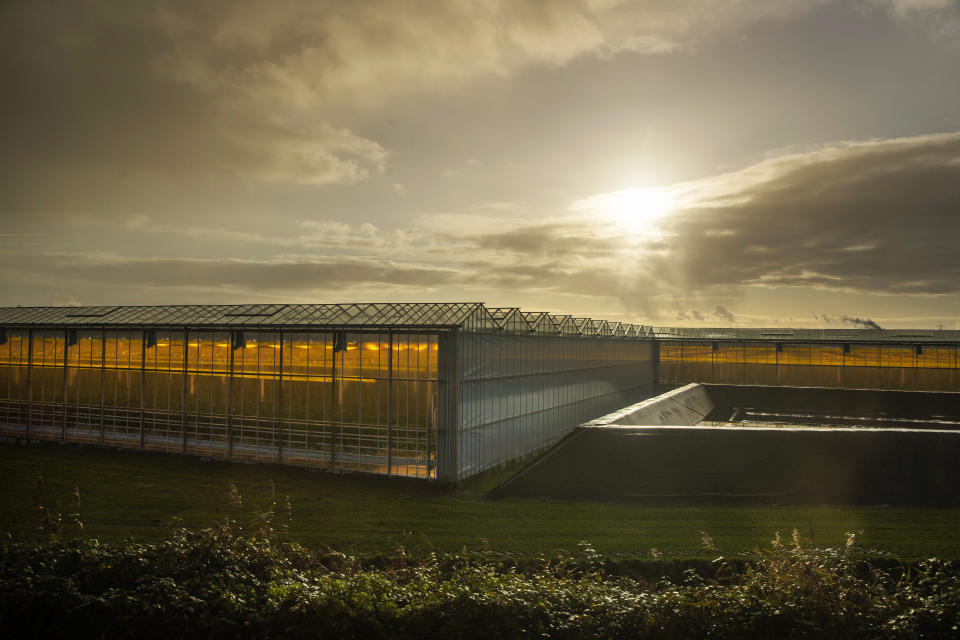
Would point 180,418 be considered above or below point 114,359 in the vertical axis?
below

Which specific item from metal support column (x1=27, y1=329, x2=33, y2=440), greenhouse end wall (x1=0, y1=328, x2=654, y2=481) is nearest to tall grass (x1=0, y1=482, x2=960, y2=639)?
greenhouse end wall (x1=0, y1=328, x2=654, y2=481)

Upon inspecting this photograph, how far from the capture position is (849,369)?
47.6m

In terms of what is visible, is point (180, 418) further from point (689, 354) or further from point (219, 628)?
point (689, 354)

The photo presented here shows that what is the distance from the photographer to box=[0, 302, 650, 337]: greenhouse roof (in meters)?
22.8

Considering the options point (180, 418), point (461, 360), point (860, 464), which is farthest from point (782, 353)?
point (180, 418)

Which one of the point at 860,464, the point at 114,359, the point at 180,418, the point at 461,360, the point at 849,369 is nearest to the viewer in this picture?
the point at 860,464

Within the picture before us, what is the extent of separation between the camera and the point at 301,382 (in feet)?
78.9

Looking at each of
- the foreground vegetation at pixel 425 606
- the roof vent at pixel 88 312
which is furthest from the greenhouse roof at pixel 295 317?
the foreground vegetation at pixel 425 606

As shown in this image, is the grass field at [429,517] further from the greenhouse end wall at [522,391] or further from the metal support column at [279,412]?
the greenhouse end wall at [522,391]

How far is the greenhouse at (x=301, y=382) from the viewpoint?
21797 mm

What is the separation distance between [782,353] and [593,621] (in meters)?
46.3

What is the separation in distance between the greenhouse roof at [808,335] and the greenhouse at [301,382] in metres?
25.3

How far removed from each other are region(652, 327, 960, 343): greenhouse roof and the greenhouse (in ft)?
83.0

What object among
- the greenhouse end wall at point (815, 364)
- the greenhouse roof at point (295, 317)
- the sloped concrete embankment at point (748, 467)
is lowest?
the sloped concrete embankment at point (748, 467)
